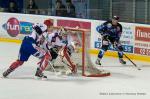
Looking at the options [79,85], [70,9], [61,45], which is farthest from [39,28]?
[70,9]

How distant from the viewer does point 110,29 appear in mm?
10891

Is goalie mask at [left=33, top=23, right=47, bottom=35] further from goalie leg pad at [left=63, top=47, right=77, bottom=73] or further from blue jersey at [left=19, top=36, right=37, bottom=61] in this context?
goalie leg pad at [left=63, top=47, right=77, bottom=73]

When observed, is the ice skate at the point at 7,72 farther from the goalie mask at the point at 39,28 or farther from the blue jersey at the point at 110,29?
the blue jersey at the point at 110,29

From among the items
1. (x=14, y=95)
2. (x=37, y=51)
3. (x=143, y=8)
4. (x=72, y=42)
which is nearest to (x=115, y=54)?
(x=143, y=8)

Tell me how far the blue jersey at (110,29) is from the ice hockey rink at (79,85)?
27.4 inches

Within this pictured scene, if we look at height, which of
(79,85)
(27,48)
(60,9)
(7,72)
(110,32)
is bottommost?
(79,85)

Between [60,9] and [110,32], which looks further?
[60,9]

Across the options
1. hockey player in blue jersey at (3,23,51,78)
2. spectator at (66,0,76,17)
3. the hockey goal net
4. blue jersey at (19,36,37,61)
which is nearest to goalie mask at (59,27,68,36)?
the hockey goal net

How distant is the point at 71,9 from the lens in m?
14.3

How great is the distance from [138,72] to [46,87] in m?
2.41

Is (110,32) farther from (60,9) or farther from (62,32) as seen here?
(60,9)

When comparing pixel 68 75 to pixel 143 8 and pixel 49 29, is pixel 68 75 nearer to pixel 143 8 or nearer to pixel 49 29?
pixel 49 29

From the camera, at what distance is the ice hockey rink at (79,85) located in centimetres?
786

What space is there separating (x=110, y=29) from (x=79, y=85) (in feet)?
8.25
